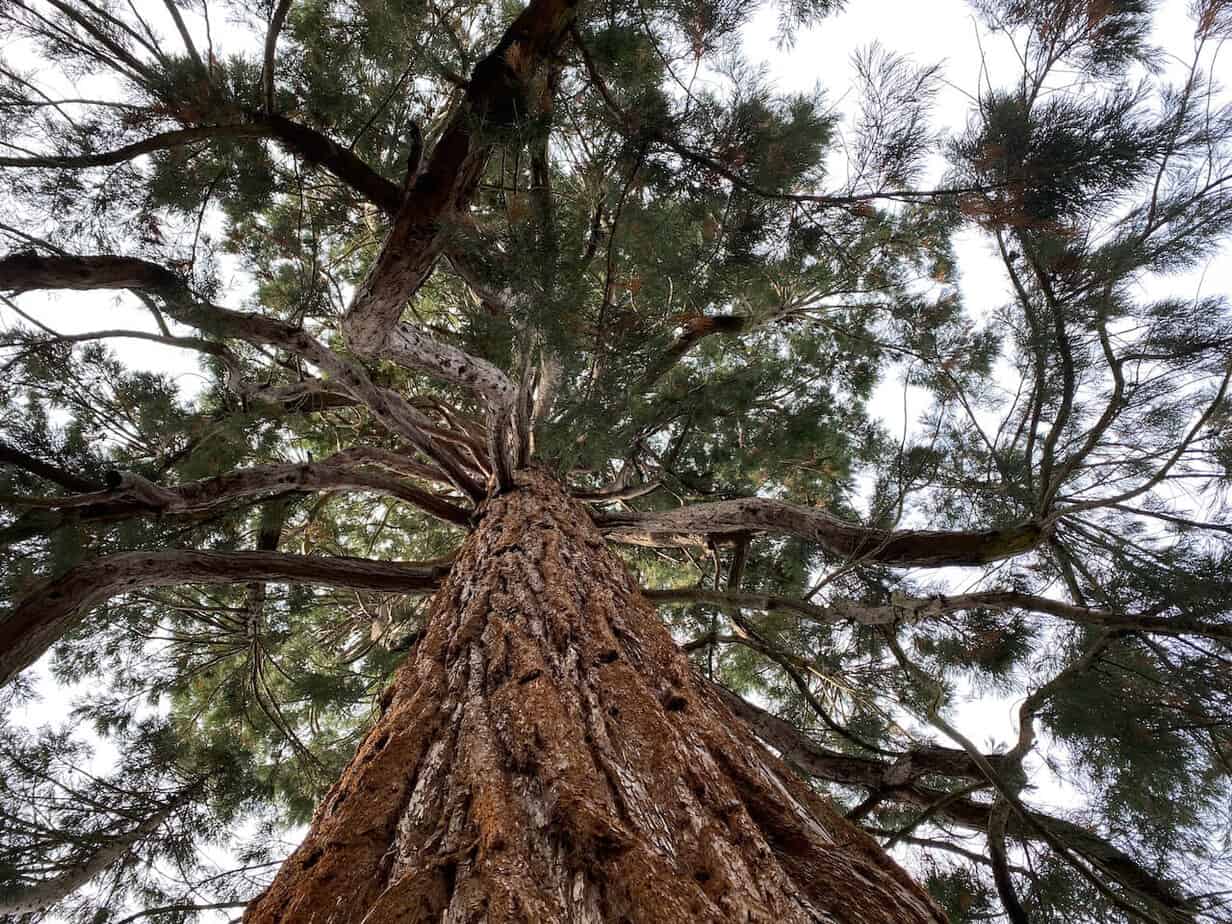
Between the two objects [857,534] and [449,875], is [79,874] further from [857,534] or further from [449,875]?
[857,534]

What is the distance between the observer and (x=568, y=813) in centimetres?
82

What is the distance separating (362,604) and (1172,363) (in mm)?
4395

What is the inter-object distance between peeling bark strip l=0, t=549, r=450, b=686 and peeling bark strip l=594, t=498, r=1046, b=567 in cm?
127

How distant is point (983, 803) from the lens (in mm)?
2867

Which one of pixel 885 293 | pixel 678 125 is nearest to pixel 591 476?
pixel 885 293

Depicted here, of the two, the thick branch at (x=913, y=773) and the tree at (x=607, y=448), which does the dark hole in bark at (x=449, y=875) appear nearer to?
the tree at (x=607, y=448)

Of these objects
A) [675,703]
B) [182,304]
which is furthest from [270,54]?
[675,703]

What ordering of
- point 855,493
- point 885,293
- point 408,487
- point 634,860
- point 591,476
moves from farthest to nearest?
point 591,476, point 855,493, point 885,293, point 408,487, point 634,860

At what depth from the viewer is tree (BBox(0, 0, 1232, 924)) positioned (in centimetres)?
130

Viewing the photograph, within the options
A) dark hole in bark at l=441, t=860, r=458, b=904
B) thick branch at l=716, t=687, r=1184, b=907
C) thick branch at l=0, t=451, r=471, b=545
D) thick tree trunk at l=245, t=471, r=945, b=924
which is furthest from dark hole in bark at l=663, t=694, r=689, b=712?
thick branch at l=0, t=451, r=471, b=545

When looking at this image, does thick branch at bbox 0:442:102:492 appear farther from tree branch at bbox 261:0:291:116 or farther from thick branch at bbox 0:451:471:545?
tree branch at bbox 261:0:291:116

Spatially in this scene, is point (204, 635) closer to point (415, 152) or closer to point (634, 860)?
point (415, 152)

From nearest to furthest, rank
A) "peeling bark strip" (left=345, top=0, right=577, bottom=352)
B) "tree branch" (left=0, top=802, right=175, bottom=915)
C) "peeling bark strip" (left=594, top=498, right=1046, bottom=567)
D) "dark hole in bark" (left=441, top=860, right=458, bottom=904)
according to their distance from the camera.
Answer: "dark hole in bark" (left=441, top=860, right=458, bottom=904) < "peeling bark strip" (left=345, top=0, right=577, bottom=352) < "tree branch" (left=0, top=802, right=175, bottom=915) < "peeling bark strip" (left=594, top=498, right=1046, bottom=567)

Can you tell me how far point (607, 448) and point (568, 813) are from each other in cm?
232
